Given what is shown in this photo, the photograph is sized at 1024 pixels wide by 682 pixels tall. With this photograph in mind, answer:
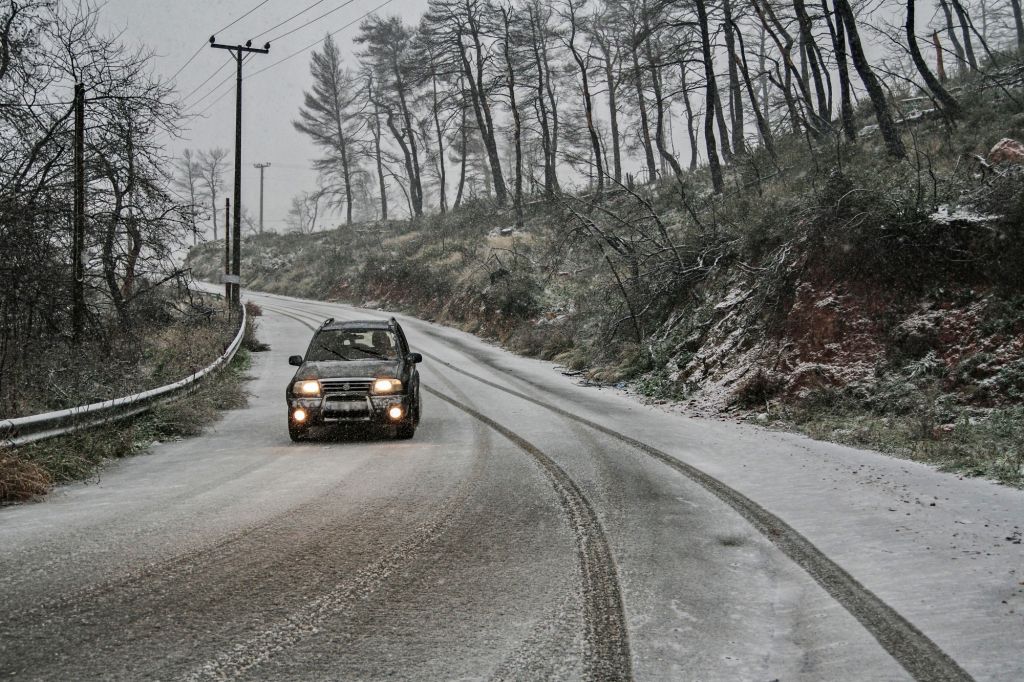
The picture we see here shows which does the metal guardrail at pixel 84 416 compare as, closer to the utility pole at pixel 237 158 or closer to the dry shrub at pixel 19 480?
the dry shrub at pixel 19 480

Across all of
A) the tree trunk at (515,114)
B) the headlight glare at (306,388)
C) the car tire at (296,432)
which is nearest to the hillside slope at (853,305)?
the headlight glare at (306,388)

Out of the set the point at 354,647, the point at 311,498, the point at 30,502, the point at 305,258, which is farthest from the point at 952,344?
the point at 305,258

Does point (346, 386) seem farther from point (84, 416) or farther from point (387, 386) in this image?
point (84, 416)

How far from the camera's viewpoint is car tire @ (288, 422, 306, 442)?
9000 millimetres

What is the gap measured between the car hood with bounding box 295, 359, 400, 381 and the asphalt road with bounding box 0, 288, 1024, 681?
6.36 ft

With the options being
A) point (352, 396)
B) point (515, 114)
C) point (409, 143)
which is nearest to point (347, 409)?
point (352, 396)

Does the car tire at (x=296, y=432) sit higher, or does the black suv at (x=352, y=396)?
the black suv at (x=352, y=396)

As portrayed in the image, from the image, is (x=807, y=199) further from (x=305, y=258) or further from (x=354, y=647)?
(x=305, y=258)

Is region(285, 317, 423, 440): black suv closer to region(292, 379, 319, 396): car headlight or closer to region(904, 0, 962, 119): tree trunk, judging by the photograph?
region(292, 379, 319, 396): car headlight

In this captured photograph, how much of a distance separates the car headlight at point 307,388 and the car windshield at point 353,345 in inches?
38.8

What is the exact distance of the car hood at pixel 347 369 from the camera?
30.4 feet

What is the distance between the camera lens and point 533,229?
1348 inches

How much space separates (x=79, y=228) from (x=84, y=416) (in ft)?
17.5

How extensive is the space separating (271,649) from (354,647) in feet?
1.18
